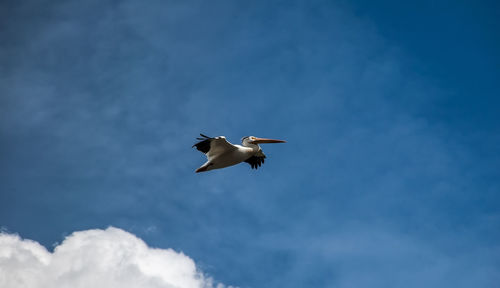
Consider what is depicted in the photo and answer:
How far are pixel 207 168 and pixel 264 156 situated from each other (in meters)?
3.46

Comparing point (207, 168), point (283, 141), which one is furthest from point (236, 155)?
point (283, 141)

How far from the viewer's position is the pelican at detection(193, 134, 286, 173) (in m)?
20.8

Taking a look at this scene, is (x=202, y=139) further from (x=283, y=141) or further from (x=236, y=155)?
(x=283, y=141)

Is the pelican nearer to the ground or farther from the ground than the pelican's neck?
nearer to the ground

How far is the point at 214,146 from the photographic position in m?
21.1

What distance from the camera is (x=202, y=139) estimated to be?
2058cm

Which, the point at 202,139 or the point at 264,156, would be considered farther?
the point at 264,156

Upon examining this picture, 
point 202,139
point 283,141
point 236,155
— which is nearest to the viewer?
point 202,139

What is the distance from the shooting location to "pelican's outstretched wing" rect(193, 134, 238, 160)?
20.6m

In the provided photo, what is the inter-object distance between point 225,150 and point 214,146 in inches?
23.0

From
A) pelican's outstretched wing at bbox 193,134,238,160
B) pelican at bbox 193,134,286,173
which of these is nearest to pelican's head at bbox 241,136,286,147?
pelican at bbox 193,134,286,173

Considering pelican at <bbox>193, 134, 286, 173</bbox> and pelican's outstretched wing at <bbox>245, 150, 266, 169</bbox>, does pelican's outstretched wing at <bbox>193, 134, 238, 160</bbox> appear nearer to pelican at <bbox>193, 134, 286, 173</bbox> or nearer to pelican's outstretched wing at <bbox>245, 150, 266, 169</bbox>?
pelican at <bbox>193, 134, 286, 173</bbox>

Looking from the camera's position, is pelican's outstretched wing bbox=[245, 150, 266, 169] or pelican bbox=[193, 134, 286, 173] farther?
pelican's outstretched wing bbox=[245, 150, 266, 169]

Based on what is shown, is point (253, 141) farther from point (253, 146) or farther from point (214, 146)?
point (214, 146)
